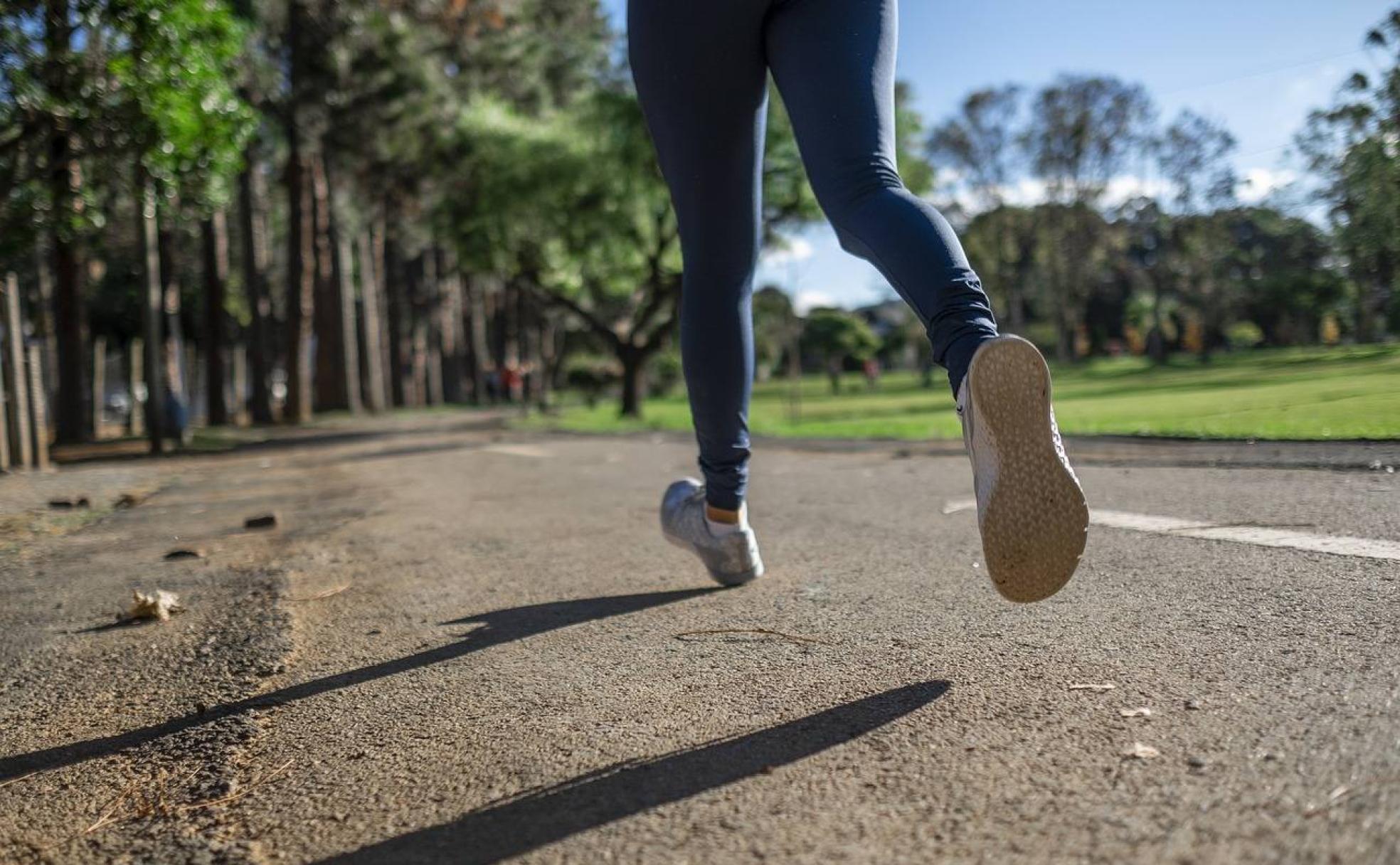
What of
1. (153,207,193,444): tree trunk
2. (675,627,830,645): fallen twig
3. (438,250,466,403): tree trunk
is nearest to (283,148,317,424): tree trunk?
(153,207,193,444): tree trunk

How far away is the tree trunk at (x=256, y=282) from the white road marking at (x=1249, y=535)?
83.9 feet

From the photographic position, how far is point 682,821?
127 centimetres

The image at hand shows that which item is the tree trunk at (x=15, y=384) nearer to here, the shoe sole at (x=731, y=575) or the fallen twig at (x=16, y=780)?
the shoe sole at (x=731, y=575)

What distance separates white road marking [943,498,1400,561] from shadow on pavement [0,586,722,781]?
38.4 inches

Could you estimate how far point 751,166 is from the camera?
8.02ft

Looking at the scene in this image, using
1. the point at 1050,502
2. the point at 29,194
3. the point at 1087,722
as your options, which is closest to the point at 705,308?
the point at 1050,502

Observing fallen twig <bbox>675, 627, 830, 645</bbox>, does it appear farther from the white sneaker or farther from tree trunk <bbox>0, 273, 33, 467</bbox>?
tree trunk <bbox>0, 273, 33, 467</bbox>

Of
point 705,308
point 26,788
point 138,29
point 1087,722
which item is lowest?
point 26,788

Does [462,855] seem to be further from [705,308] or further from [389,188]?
[389,188]

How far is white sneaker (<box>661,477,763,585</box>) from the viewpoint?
261 centimetres

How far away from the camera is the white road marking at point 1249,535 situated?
7.80 ft

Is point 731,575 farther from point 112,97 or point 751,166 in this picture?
point 112,97

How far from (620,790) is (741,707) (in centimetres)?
33

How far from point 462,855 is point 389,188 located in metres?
31.4
